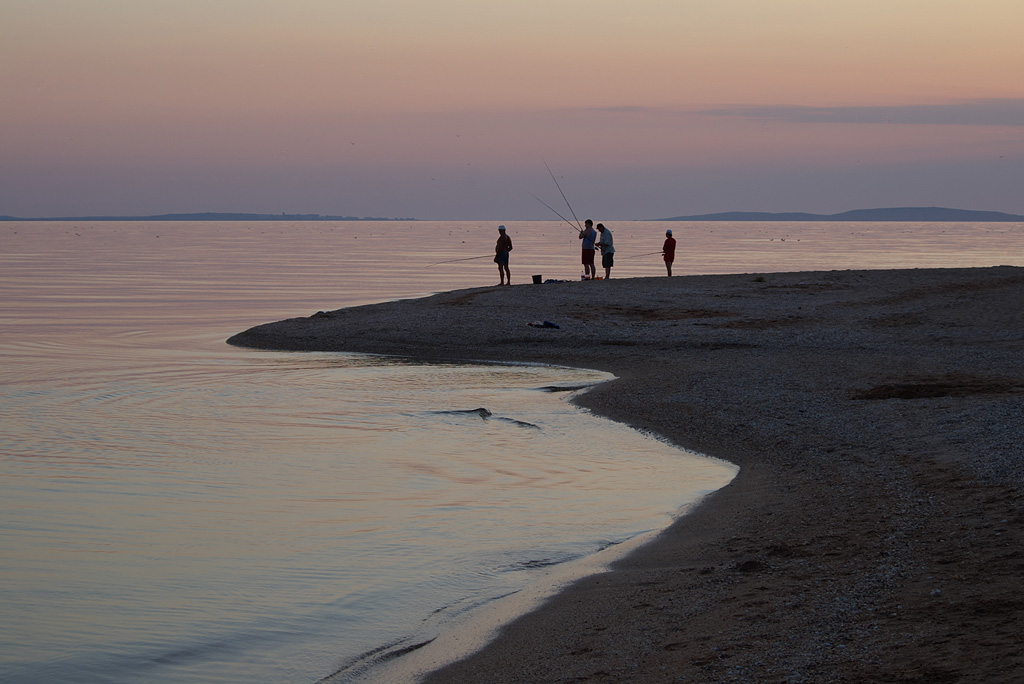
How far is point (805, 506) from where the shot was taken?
29.3 ft

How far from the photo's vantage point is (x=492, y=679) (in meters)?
5.73

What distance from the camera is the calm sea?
22.4 ft

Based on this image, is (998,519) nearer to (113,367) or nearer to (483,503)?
(483,503)

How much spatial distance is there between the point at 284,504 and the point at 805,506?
4806mm

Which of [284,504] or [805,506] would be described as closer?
[805,506]

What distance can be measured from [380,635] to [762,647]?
8.16 ft

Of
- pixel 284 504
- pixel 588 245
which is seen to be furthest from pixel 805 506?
pixel 588 245

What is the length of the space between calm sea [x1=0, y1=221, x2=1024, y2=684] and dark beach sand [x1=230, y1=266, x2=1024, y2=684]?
0.80 metres

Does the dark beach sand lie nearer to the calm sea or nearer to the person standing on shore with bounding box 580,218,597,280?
the calm sea

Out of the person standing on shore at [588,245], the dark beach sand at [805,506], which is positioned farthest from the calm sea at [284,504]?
the person standing on shore at [588,245]

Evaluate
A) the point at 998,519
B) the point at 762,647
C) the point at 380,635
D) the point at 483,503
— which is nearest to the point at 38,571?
the point at 380,635

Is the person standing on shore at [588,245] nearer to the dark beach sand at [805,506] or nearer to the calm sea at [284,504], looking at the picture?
the dark beach sand at [805,506]

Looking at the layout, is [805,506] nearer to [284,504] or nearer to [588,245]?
[284,504]

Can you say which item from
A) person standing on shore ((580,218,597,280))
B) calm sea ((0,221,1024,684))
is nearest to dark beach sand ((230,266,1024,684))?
calm sea ((0,221,1024,684))
